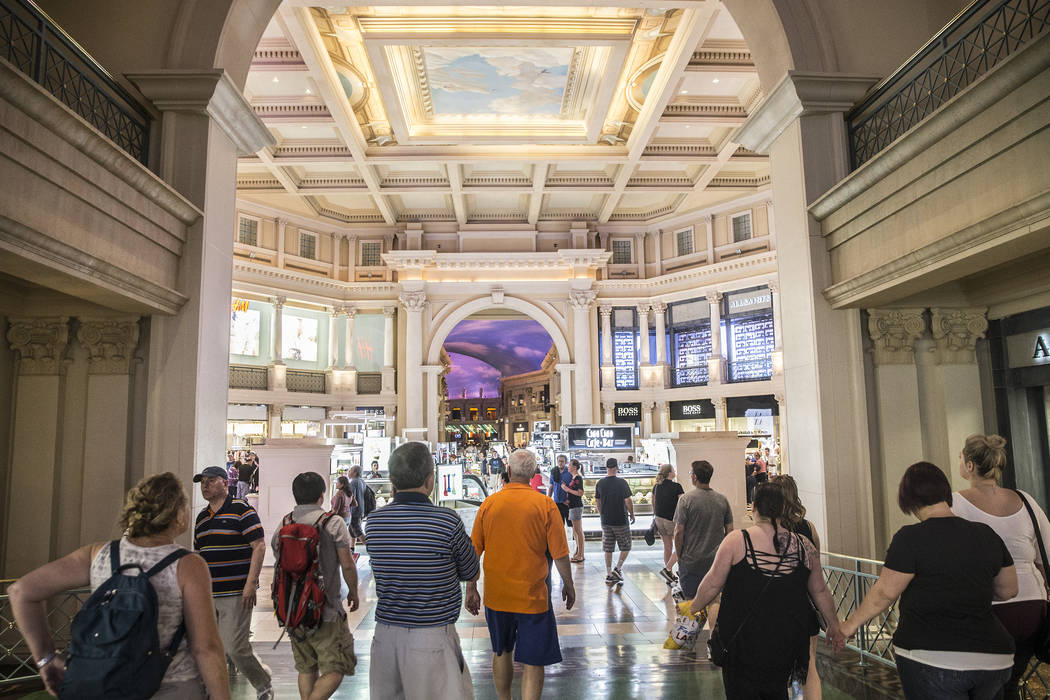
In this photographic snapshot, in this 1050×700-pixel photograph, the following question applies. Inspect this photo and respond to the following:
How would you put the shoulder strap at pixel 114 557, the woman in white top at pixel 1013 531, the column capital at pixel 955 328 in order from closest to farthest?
the shoulder strap at pixel 114 557, the woman in white top at pixel 1013 531, the column capital at pixel 955 328

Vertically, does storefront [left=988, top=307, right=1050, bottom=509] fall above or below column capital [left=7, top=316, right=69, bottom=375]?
below

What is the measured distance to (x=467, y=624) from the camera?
6.88 metres

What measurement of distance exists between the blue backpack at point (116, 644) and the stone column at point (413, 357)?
74.0 ft

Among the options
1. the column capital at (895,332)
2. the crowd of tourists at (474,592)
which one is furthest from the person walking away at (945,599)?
the column capital at (895,332)

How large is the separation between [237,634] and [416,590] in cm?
198

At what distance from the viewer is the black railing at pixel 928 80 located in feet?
19.3

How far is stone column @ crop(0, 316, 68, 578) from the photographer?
6.11m

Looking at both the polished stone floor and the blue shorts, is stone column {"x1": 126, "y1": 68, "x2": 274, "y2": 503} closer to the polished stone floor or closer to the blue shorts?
the polished stone floor

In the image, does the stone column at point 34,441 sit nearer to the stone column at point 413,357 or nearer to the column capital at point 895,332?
the column capital at point 895,332

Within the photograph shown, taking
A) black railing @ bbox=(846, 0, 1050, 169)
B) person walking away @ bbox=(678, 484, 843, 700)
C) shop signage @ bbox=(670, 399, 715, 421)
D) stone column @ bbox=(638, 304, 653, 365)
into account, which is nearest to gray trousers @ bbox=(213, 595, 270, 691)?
person walking away @ bbox=(678, 484, 843, 700)

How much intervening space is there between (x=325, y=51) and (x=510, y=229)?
1253 centimetres

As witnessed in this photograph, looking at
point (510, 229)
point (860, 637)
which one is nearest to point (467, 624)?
point (860, 637)

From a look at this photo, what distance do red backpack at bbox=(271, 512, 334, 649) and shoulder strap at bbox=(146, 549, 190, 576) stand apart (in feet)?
4.92

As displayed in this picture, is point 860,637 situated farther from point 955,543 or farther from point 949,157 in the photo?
point 949,157
